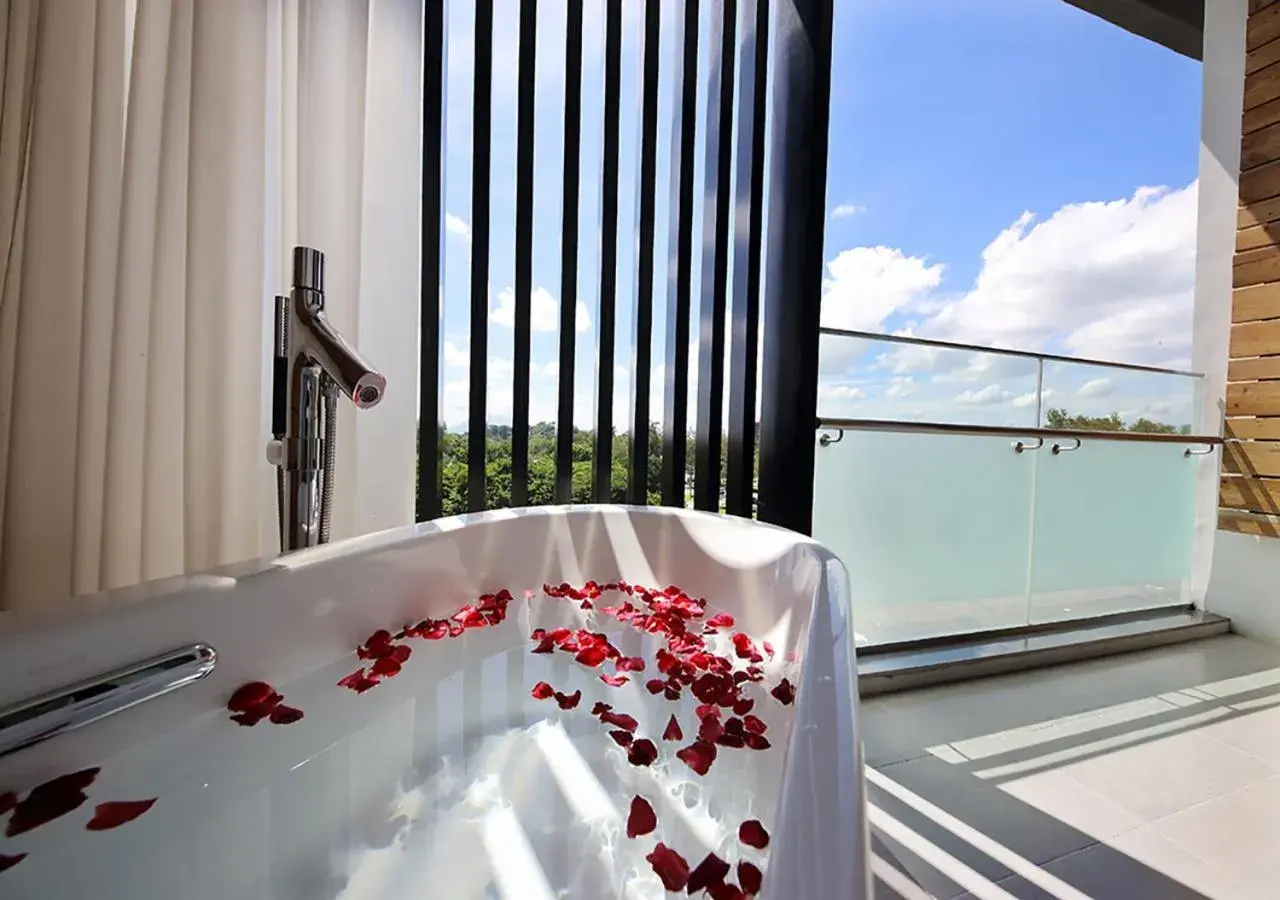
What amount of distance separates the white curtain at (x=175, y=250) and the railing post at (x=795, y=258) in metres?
1.07

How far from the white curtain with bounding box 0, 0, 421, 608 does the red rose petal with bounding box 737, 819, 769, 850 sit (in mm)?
1083

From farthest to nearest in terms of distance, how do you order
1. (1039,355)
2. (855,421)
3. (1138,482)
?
(1138,482) < (1039,355) < (855,421)

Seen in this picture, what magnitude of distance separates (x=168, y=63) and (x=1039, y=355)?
9.46ft

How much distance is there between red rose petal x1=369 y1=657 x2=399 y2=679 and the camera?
1.04 metres

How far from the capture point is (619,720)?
98cm

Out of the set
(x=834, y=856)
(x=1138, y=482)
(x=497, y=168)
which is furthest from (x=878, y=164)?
(x=834, y=856)

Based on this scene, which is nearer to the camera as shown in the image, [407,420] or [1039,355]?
[407,420]

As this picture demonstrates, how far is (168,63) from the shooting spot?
3.60 ft

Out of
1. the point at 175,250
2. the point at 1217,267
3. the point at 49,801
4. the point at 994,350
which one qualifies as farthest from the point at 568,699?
the point at 1217,267

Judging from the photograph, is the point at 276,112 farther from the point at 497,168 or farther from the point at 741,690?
the point at 741,690

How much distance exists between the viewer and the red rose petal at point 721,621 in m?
1.36

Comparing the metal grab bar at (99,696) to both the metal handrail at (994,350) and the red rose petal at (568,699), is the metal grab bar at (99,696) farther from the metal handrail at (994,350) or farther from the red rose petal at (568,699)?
the metal handrail at (994,350)

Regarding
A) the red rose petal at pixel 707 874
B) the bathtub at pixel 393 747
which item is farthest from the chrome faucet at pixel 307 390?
the red rose petal at pixel 707 874

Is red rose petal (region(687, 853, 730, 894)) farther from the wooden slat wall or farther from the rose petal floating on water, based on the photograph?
the wooden slat wall
